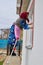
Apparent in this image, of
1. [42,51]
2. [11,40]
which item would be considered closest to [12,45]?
[11,40]

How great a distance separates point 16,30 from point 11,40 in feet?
0.16

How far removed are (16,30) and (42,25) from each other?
12 cm

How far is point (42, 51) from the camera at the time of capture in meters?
0.86

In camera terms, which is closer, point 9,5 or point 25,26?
point 25,26

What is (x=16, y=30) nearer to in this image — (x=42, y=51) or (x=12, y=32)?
(x=12, y=32)

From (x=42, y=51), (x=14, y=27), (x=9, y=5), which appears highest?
(x=9, y=5)

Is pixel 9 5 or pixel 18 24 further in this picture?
pixel 9 5

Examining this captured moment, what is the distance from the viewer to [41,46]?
2.92 ft

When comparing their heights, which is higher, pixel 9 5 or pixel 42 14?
pixel 9 5

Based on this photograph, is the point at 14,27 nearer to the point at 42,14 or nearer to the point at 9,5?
the point at 42,14

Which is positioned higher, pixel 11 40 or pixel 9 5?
pixel 9 5

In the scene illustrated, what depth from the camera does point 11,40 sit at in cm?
88

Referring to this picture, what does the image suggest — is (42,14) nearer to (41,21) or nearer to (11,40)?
(41,21)

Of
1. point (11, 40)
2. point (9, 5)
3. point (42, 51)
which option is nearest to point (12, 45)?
point (11, 40)
